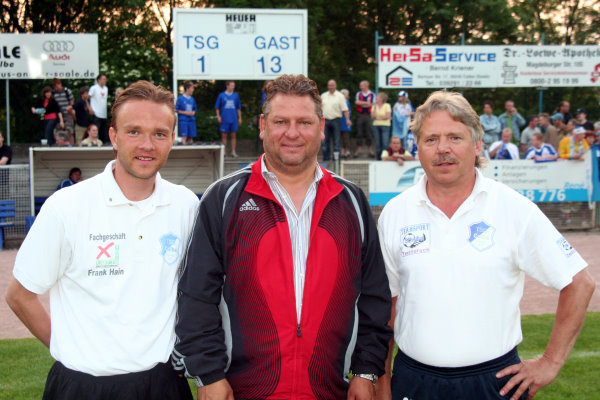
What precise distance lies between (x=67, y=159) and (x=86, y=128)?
2.08 meters

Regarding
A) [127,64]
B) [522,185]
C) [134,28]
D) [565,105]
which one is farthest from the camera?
[134,28]

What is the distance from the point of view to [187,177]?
15555 millimetres

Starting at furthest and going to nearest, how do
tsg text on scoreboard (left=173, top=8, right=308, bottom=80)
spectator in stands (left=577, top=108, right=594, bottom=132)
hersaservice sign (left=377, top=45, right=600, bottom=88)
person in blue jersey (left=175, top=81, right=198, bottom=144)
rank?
1. hersaservice sign (left=377, top=45, right=600, bottom=88)
2. spectator in stands (left=577, top=108, right=594, bottom=132)
3. person in blue jersey (left=175, top=81, right=198, bottom=144)
4. tsg text on scoreboard (left=173, top=8, right=308, bottom=80)

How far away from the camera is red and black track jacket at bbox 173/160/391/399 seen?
3055 millimetres

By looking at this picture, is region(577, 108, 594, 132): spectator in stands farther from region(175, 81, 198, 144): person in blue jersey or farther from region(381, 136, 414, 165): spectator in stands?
region(175, 81, 198, 144): person in blue jersey

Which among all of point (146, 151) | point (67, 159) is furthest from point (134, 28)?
point (146, 151)

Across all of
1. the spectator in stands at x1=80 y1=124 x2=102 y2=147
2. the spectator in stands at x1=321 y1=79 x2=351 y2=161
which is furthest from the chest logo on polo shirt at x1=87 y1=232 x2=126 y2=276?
the spectator in stands at x1=321 y1=79 x2=351 y2=161

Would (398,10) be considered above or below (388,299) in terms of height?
above

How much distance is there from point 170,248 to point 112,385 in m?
0.70

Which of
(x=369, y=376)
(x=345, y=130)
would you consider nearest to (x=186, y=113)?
(x=345, y=130)

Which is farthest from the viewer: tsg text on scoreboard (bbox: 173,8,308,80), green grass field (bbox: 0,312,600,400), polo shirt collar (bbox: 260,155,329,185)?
tsg text on scoreboard (bbox: 173,8,308,80)

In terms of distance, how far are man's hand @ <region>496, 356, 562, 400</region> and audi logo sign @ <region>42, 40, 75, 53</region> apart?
16.5 m

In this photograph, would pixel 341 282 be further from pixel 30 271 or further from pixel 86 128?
pixel 86 128

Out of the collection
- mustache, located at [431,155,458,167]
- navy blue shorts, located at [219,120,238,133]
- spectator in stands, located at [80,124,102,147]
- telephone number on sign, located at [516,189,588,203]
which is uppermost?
navy blue shorts, located at [219,120,238,133]
